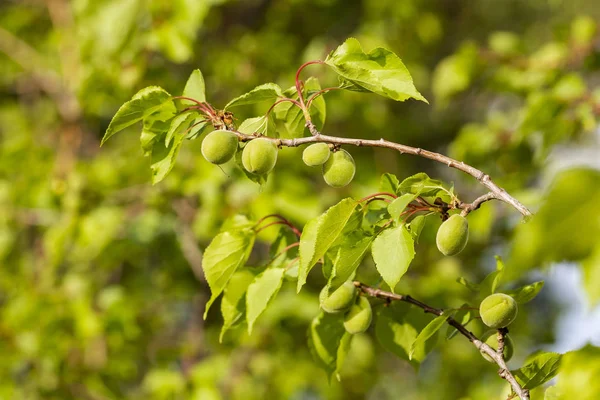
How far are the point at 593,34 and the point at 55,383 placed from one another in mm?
2369

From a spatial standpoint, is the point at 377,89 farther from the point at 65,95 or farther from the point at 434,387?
the point at 434,387

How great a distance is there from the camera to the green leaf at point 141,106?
907mm

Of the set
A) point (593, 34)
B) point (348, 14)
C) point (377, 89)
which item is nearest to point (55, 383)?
point (377, 89)

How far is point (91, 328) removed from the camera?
2.28m

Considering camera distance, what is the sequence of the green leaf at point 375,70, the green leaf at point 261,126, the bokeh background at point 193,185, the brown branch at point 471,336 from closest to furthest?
the brown branch at point 471,336
the green leaf at point 375,70
the green leaf at point 261,126
the bokeh background at point 193,185

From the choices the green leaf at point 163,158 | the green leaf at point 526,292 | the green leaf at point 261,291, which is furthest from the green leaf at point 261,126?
the green leaf at point 526,292

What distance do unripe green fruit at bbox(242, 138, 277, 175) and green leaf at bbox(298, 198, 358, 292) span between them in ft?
0.44

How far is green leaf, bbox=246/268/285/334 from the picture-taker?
915 mm

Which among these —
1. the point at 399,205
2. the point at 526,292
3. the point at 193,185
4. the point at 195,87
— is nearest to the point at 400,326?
the point at 526,292

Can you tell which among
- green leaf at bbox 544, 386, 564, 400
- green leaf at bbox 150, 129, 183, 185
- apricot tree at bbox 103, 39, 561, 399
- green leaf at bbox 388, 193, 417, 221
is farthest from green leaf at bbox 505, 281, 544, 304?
green leaf at bbox 150, 129, 183, 185

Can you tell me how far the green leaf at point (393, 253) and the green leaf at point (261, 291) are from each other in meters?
0.20

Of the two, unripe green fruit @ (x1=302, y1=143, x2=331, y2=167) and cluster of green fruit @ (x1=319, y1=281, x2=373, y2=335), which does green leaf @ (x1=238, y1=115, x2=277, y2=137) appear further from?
cluster of green fruit @ (x1=319, y1=281, x2=373, y2=335)

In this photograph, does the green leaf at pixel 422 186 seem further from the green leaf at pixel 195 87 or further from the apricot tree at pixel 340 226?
the green leaf at pixel 195 87

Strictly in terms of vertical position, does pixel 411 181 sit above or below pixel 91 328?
above
